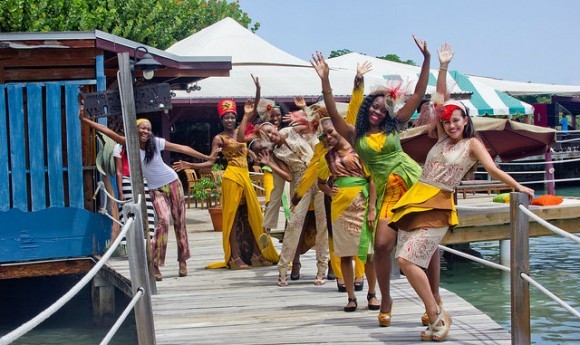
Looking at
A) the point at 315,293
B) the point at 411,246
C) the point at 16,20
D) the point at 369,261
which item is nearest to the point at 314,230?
the point at 315,293

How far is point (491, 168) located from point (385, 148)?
1.05m

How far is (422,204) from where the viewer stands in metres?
6.14

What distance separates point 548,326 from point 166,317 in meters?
5.59

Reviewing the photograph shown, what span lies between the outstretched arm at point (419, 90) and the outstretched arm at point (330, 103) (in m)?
0.43

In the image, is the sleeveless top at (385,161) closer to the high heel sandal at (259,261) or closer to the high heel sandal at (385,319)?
the high heel sandal at (385,319)

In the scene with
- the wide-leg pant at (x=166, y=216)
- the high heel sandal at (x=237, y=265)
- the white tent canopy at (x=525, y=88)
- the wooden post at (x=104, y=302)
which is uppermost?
the white tent canopy at (x=525, y=88)

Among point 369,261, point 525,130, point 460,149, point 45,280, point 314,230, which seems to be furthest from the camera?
point 45,280

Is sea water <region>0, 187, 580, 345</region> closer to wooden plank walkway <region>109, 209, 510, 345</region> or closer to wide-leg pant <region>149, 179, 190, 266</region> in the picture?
wide-leg pant <region>149, 179, 190, 266</region>

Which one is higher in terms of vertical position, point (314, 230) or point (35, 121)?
point (35, 121)

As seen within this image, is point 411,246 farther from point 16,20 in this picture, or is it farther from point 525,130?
point 16,20

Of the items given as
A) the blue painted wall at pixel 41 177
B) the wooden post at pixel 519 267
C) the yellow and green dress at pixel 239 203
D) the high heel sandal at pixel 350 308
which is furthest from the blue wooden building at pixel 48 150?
the wooden post at pixel 519 267

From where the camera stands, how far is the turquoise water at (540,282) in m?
11.2

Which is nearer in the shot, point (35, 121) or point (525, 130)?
point (35, 121)

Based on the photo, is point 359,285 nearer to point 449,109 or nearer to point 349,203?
point 349,203
